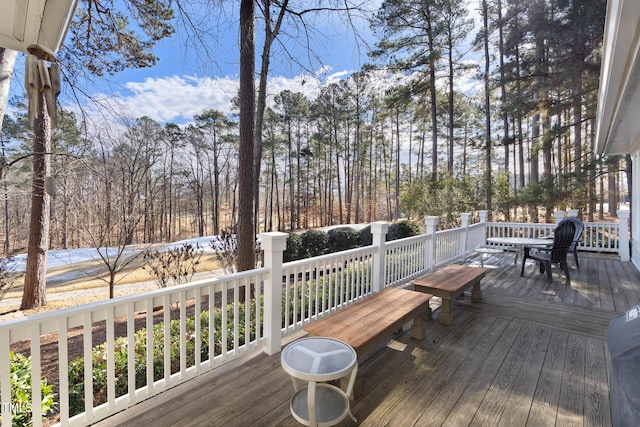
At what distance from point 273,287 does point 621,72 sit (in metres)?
3.68

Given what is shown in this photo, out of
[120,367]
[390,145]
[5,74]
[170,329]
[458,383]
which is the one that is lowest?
[120,367]

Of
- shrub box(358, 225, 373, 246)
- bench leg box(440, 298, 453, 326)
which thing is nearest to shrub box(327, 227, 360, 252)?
shrub box(358, 225, 373, 246)

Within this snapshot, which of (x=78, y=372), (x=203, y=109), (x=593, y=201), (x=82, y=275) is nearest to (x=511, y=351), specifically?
(x=78, y=372)

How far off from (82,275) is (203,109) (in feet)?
37.6

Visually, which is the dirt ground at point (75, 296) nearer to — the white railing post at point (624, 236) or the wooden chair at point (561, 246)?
the wooden chair at point (561, 246)

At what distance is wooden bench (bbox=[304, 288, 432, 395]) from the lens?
2.11 metres

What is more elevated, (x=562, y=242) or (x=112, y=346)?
(x=562, y=242)

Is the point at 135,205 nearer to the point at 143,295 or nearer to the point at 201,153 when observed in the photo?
the point at 143,295

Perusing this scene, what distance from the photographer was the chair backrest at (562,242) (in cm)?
521

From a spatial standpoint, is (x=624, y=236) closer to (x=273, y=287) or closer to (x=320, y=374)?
(x=273, y=287)

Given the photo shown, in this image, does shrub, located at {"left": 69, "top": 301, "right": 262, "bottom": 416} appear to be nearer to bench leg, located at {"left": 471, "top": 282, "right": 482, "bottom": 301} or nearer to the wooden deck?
the wooden deck

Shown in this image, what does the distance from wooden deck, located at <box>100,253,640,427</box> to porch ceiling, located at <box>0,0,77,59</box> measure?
2.75m

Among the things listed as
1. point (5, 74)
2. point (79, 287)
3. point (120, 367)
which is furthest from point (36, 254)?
point (120, 367)

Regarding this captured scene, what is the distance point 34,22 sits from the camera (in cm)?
208
